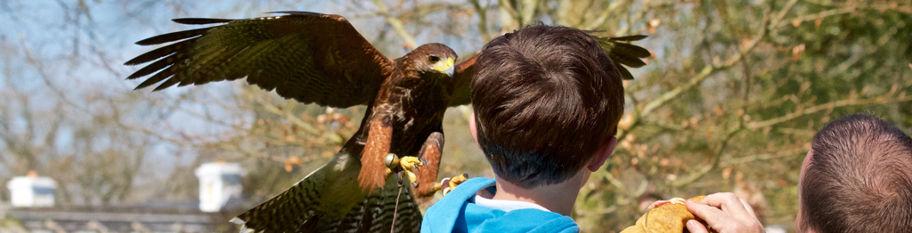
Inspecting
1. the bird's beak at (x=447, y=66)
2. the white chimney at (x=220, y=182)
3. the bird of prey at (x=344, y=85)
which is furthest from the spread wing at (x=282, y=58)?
the white chimney at (x=220, y=182)

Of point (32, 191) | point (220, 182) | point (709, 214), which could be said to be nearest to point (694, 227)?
point (709, 214)

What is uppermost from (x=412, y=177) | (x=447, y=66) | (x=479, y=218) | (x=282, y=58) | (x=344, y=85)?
(x=282, y=58)

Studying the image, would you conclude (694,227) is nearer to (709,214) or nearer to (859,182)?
(709,214)

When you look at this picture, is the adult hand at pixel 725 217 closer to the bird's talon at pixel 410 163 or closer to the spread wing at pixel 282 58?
the bird's talon at pixel 410 163

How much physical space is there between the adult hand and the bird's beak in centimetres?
231

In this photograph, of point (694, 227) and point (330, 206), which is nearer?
point (694, 227)

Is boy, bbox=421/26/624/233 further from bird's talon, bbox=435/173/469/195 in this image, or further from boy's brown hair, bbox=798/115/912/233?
bird's talon, bbox=435/173/469/195

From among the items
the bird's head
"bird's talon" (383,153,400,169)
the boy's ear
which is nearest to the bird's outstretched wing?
the bird's head

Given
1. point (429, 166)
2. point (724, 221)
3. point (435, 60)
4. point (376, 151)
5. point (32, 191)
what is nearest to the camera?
point (724, 221)

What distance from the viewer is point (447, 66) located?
4078mm

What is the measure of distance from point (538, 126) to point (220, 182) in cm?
1700

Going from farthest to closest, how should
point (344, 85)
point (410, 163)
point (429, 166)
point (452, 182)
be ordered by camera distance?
point (344, 85), point (429, 166), point (410, 163), point (452, 182)

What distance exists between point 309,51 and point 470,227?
9.00 ft

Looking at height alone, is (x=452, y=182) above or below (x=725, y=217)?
above
